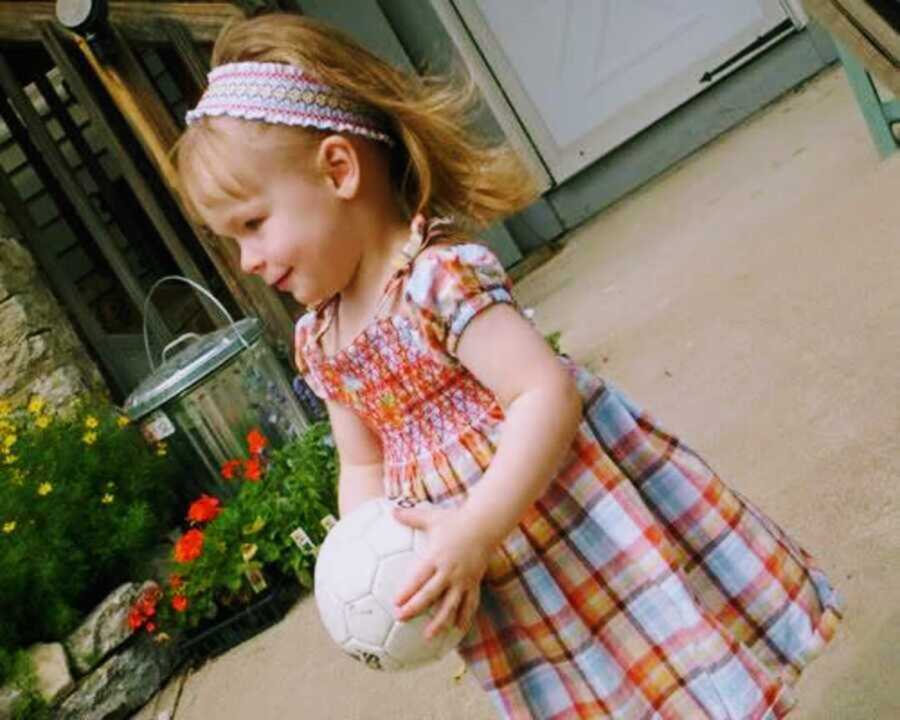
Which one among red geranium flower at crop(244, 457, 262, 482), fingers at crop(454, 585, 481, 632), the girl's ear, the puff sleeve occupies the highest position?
the girl's ear

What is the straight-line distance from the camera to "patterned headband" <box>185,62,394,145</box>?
1.54 metres

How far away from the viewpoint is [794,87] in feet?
25.0

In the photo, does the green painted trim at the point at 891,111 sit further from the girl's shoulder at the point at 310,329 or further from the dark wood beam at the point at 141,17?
the dark wood beam at the point at 141,17

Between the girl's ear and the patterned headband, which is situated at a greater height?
the patterned headband

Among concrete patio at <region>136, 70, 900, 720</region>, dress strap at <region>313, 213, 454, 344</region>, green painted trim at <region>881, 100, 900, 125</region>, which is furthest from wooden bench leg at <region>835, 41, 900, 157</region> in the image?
dress strap at <region>313, 213, 454, 344</region>

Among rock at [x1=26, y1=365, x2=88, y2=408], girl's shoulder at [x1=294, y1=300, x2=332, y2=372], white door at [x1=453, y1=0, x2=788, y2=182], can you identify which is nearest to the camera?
girl's shoulder at [x1=294, y1=300, x2=332, y2=372]

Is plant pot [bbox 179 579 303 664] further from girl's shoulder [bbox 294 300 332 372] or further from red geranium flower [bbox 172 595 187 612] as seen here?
girl's shoulder [bbox 294 300 332 372]

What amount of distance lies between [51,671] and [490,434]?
9.58ft

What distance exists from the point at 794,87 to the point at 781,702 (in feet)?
22.4

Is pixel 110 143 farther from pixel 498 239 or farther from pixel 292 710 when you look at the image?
pixel 292 710

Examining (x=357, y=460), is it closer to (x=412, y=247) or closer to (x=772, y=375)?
(x=412, y=247)

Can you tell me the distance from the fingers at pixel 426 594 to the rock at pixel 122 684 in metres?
2.88

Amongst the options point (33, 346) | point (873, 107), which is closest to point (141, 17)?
point (33, 346)

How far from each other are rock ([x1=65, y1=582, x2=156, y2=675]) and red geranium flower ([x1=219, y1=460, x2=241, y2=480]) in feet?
2.34
